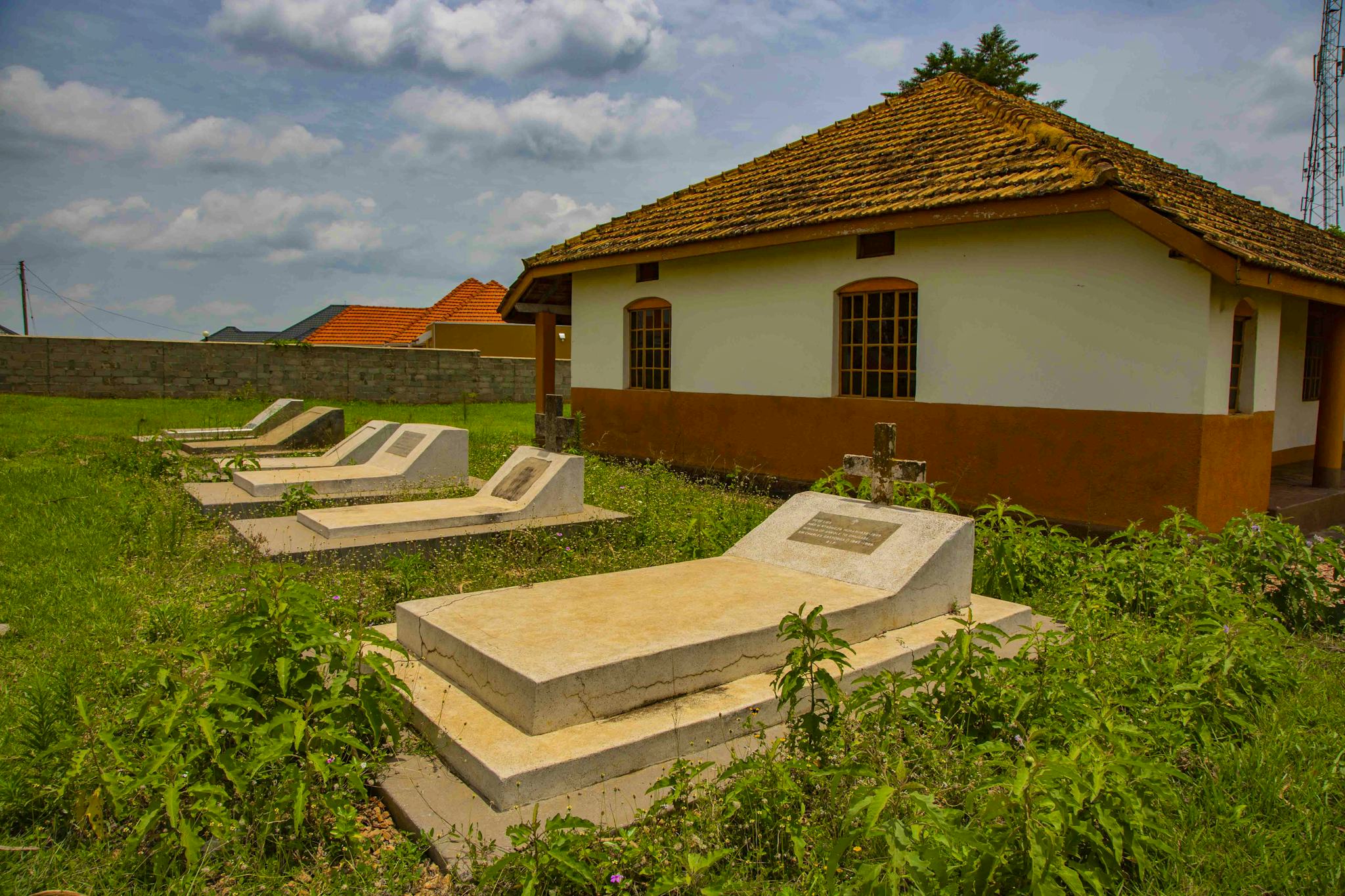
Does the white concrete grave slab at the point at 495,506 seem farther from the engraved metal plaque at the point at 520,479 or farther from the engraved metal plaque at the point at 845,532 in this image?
the engraved metal plaque at the point at 845,532

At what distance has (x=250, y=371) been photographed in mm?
21516

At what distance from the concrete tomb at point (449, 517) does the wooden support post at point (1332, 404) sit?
25.7 ft

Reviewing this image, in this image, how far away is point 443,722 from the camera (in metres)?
3.71

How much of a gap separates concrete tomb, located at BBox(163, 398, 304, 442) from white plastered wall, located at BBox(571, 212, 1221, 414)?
6.68 meters

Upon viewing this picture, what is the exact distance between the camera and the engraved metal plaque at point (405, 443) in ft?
33.0

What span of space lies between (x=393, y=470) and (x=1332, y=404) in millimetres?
10296

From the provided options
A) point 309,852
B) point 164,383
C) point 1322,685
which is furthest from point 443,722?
point 164,383

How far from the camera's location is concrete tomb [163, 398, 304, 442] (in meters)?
13.2

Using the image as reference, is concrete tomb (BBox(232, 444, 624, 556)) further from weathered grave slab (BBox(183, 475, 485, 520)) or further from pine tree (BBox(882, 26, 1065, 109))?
pine tree (BBox(882, 26, 1065, 109))

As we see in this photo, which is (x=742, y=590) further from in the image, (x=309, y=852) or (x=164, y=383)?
(x=164, y=383)

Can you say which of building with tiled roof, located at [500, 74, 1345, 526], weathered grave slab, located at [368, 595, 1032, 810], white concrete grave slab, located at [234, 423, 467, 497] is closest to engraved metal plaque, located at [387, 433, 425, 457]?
white concrete grave slab, located at [234, 423, 467, 497]

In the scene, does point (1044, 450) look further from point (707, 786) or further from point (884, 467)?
point (707, 786)

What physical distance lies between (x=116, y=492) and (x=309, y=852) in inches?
293

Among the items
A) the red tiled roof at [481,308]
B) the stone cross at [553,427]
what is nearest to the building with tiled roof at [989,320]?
the stone cross at [553,427]
